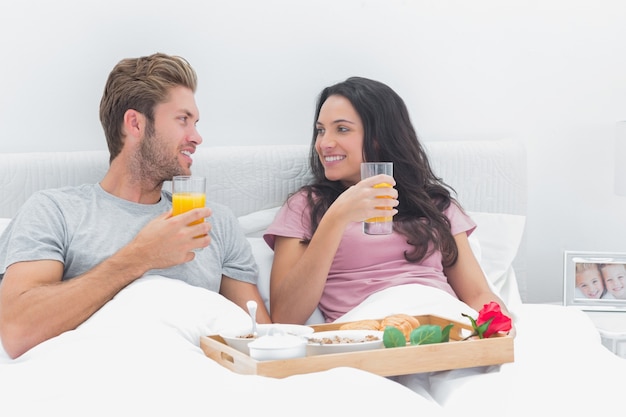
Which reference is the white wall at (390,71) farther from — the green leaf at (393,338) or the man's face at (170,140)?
the green leaf at (393,338)

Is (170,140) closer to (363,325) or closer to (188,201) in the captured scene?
(188,201)

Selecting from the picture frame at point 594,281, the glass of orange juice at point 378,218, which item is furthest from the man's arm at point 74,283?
the picture frame at point 594,281

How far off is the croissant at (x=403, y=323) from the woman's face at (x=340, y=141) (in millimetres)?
687

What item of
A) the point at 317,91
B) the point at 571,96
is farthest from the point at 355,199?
the point at 571,96

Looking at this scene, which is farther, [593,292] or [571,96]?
[571,96]

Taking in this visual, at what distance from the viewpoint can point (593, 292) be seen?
2.64 meters

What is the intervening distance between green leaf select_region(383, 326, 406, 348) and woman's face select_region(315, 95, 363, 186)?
86 centimetres

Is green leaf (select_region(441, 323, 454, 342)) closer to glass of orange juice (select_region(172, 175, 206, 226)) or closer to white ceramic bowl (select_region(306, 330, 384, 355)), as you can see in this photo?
white ceramic bowl (select_region(306, 330, 384, 355))

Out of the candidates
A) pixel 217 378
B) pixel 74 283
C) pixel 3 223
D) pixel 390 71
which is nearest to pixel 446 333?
pixel 217 378

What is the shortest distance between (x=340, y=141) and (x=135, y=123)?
1.92 ft

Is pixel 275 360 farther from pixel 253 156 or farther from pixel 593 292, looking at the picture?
pixel 593 292

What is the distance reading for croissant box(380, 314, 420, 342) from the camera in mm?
1642

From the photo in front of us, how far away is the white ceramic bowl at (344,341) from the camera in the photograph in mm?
1470

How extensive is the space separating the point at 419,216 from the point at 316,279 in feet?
1.38
